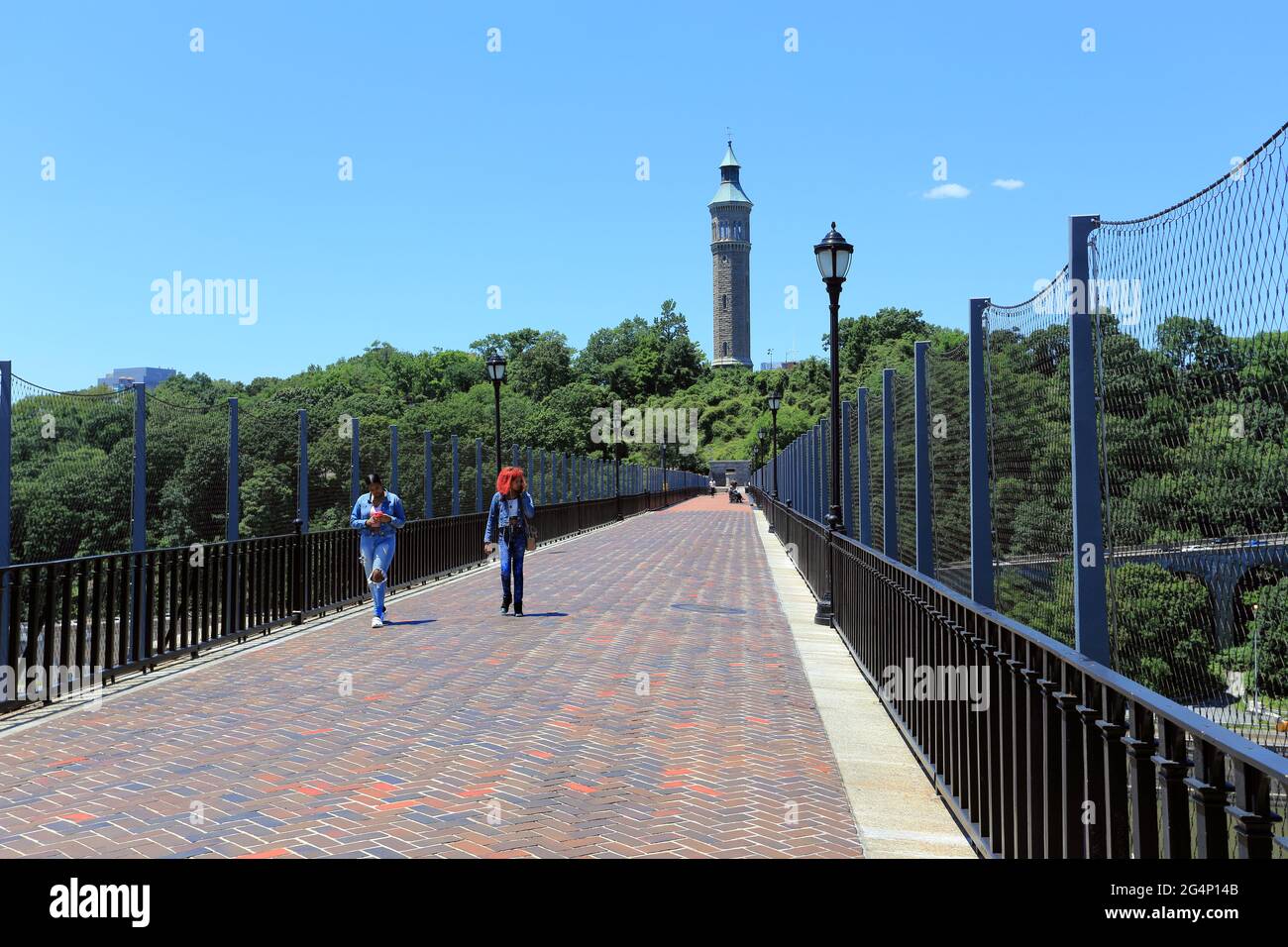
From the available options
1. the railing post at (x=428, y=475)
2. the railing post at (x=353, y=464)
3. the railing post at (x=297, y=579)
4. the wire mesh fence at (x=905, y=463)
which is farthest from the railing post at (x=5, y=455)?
the railing post at (x=428, y=475)

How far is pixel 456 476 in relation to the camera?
25.2 metres

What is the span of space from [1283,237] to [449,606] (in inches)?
530

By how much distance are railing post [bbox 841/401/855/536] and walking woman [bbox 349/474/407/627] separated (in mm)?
6006

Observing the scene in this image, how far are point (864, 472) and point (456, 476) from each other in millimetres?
13715

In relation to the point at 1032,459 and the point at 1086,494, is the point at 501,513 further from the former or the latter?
the point at 1086,494

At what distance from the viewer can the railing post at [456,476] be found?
82.1 feet

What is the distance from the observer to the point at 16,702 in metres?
8.44

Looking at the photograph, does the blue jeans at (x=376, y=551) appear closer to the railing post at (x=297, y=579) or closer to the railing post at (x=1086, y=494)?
the railing post at (x=297, y=579)

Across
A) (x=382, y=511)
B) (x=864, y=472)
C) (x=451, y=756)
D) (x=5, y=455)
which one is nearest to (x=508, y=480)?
(x=382, y=511)

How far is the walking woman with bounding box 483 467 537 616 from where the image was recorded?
14023 millimetres

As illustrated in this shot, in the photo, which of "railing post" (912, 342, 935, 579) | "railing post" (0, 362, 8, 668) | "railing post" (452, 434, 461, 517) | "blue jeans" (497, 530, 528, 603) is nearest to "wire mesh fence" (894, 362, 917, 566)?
"railing post" (912, 342, 935, 579)

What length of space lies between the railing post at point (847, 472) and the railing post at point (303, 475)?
7482 mm
